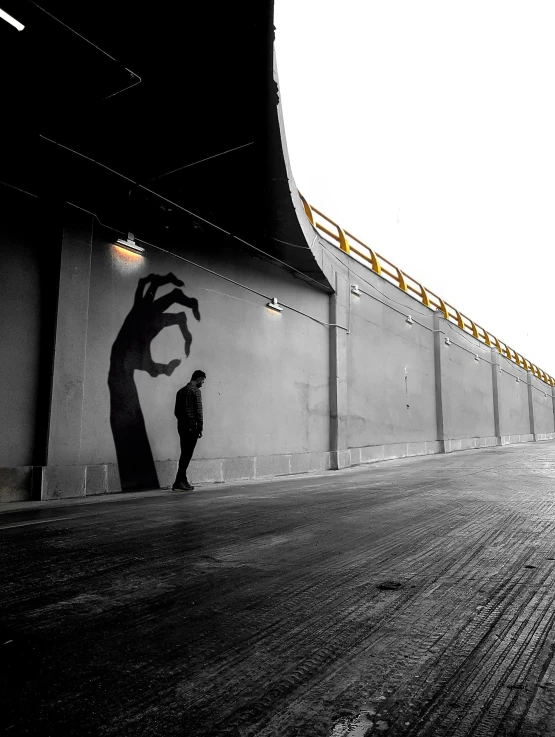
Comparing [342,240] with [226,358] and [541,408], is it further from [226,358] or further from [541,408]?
[541,408]

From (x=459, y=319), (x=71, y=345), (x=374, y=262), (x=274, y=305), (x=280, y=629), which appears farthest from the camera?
(x=459, y=319)

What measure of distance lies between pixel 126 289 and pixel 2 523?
471 centimetres

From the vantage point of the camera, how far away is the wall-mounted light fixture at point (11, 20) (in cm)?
436

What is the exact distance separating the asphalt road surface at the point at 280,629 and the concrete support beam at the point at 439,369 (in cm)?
1641

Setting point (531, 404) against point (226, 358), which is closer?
point (226, 358)

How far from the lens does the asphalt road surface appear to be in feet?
5.47

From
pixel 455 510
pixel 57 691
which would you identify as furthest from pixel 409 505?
pixel 57 691

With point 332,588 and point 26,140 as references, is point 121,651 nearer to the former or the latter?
point 332,588

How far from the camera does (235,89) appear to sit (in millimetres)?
5777

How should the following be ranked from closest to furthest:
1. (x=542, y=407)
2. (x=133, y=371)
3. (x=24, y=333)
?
(x=24, y=333) < (x=133, y=371) < (x=542, y=407)

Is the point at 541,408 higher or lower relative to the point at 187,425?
higher

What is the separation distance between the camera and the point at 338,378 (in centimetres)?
1411

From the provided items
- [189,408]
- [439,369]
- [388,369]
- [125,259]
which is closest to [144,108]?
[125,259]

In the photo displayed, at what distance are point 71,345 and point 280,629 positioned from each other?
21.3 feet
